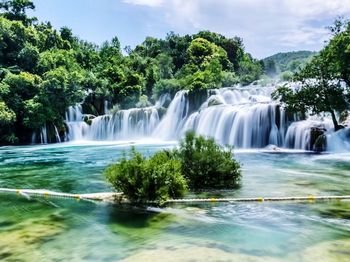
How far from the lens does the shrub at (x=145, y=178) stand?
934cm

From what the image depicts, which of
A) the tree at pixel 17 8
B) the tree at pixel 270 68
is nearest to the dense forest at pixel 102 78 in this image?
the tree at pixel 17 8

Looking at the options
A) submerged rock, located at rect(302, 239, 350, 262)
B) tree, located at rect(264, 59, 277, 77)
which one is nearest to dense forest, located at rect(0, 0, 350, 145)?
submerged rock, located at rect(302, 239, 350, 262)

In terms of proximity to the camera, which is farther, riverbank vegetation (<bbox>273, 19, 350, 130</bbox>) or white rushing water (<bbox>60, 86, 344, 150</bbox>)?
white rushing water (<bbox>60, 86, 344, 150</bbox>)

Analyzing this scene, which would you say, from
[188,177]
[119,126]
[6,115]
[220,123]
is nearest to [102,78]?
[119,126]

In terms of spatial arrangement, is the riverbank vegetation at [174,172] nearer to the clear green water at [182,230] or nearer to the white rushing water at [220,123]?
the clear green water at [182,230]

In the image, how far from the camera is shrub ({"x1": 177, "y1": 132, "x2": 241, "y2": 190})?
37.4ft

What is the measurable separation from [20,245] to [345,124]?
847 inches

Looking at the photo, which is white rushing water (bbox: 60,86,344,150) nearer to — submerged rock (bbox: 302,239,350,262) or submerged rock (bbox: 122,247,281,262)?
submerged rock (bbox: 302,239,350,262)

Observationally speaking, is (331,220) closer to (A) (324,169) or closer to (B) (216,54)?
(A) (324,169)

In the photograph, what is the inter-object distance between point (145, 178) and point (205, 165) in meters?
2.59

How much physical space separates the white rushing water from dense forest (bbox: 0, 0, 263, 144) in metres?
2.34

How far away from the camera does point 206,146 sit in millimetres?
11727

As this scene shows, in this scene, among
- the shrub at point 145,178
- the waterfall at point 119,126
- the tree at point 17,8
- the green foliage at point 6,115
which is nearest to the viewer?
the shrub at point 145,178

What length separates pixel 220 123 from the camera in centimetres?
2895
